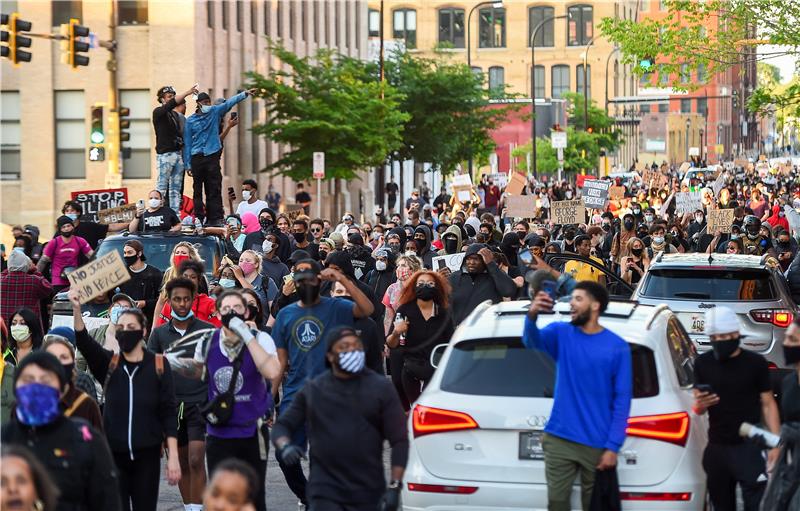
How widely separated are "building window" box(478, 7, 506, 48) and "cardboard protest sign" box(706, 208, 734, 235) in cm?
9952

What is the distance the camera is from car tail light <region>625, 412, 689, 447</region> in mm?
8742

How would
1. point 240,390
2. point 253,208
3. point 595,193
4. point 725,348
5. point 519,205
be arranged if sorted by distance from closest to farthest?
point 725,348 → point 240,390 → point 253,208 → point 519,205 → point 595,193

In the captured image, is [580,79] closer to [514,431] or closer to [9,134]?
[9,134]

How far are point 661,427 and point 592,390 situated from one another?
1.75ft

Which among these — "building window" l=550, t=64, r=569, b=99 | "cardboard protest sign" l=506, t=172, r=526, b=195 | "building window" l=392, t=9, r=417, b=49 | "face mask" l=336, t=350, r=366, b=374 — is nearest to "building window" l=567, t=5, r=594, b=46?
"building window" l=550, t=64, r=569, b=99

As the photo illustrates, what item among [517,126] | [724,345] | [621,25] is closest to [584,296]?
[724,345]

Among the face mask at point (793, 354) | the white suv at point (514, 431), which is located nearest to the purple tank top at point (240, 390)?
the white suv at point (514, 431)

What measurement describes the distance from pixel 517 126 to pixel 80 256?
292ft

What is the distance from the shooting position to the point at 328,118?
Answer: 148 ft

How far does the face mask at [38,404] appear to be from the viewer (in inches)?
277

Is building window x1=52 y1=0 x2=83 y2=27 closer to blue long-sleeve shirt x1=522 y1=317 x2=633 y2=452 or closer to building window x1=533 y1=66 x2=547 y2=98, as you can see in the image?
blue long-sleeve shirt x1=522 y1=317 x2=633 y2=452

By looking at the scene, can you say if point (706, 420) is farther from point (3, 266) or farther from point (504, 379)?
point (3, 266)

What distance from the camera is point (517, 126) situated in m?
107

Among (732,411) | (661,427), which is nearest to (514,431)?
(661,427)
